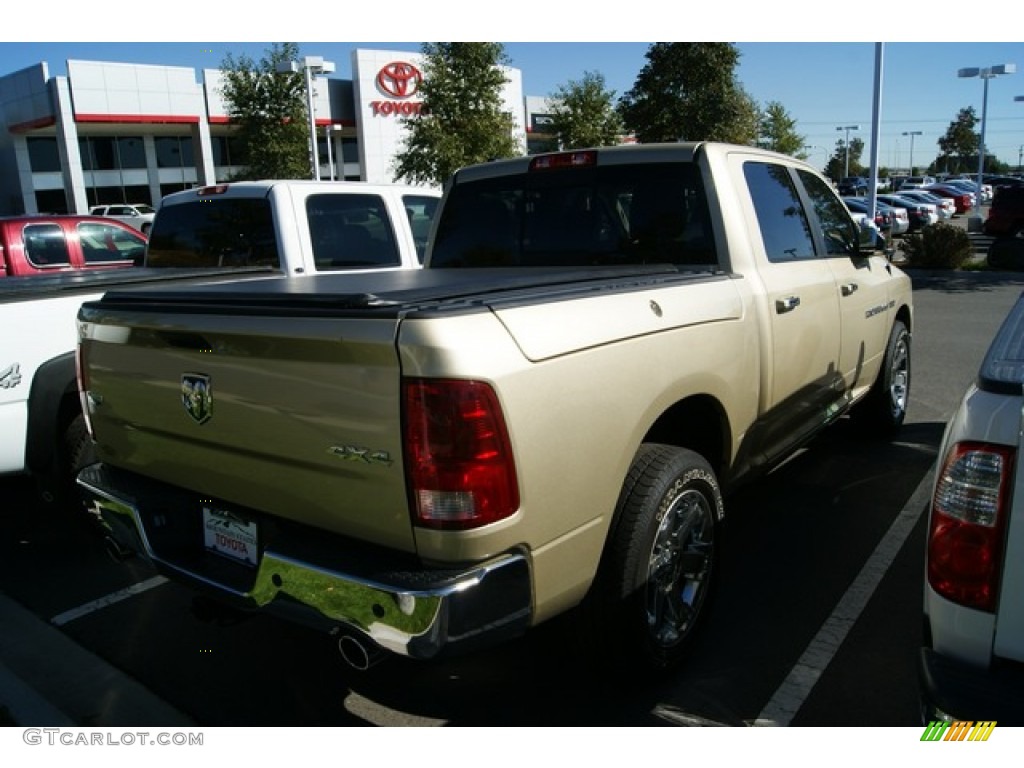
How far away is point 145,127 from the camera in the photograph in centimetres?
3866

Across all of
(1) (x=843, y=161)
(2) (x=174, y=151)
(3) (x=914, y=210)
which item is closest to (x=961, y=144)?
(1) (x=843, y=161)

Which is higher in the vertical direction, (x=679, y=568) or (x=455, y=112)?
(x=455, y=112)

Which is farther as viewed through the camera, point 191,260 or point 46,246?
point 46,246

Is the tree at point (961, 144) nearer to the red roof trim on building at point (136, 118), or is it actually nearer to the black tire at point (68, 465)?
the red roof trim on building at point (136, 118)

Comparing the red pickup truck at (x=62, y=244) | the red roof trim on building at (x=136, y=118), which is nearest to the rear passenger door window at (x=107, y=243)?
the red pickup truck at (x=62, y=244)

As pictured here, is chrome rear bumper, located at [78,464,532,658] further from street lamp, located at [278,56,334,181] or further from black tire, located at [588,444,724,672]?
street lamp, located at [278,56,334,181]

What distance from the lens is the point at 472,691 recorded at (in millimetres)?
3041

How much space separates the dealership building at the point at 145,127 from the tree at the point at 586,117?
13.2 ft

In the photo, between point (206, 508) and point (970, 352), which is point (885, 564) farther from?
point (970, 352)

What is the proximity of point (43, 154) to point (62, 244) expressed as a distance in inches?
1462

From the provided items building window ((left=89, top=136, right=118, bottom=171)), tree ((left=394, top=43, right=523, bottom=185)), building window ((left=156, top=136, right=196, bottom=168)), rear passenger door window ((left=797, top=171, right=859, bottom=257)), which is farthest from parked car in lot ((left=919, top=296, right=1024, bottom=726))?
building window ((left=89, top=136, right=118, bottom=171))

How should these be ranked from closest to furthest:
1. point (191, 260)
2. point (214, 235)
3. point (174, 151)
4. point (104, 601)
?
point (104, 601), point (214, 235), point (191, 260), point (174, 151)

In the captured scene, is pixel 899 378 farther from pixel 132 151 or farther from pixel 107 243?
pixel 132 151

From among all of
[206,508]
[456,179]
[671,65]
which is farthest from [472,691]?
[671,65]
